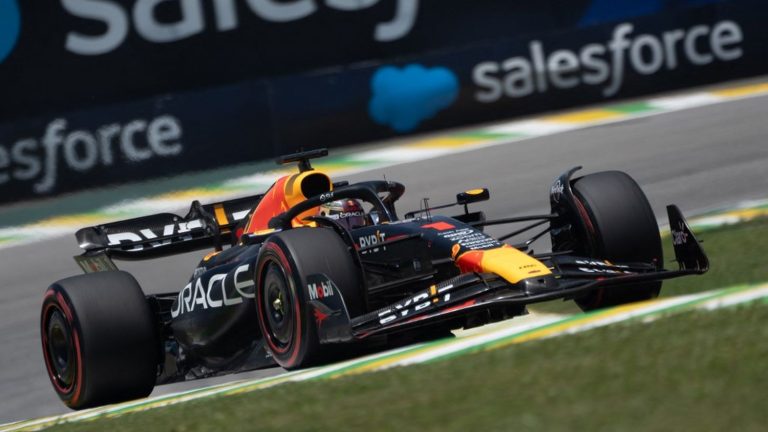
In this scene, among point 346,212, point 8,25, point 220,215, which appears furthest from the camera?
point 8,25

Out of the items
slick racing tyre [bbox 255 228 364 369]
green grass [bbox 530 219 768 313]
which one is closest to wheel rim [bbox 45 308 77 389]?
slick racing tyre [bbox 255 228 364 369]

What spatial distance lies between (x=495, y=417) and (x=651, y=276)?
2.47m

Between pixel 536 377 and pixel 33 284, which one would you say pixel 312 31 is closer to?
pixel 33 284

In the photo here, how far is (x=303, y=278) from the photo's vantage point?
6.02m

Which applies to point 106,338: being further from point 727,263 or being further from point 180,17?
point 180,17

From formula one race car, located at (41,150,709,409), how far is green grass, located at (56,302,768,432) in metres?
0.87

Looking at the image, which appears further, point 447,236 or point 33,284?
point 33,284

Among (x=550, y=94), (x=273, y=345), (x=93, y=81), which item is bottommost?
(x=273, y=345)

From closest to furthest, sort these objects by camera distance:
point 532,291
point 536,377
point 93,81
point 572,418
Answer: point 572,418
point 536,377
point 532,291
point 93,81

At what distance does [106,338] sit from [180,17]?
6557 millimetres

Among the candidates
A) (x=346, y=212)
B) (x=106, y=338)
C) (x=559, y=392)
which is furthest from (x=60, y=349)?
(x=559, y=392)

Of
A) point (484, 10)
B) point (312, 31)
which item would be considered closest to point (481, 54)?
point (484, 10)

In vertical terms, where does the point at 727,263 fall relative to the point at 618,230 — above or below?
below

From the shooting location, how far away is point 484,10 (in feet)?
45.6
